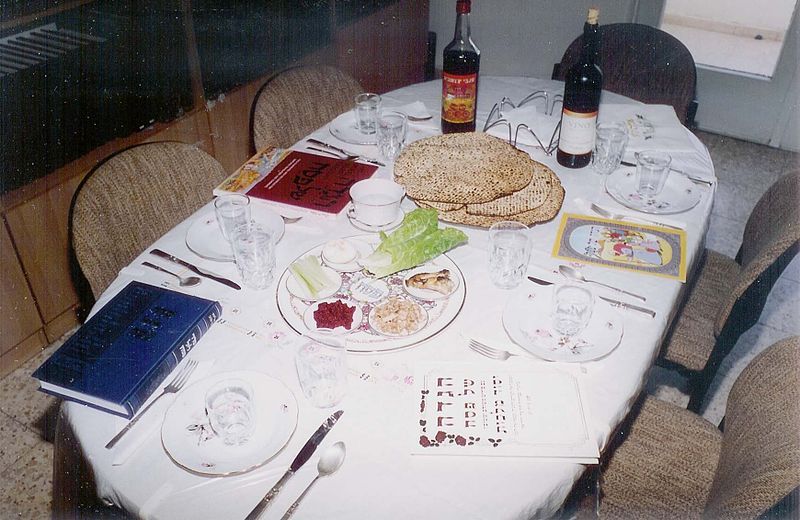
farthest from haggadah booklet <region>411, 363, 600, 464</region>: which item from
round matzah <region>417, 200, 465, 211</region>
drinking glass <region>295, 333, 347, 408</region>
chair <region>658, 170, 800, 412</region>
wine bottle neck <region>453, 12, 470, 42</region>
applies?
wine bottle neck <region>453, 12, 470, 42</region>

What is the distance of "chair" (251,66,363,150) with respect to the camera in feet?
6.34

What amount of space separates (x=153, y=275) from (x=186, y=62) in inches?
57.0

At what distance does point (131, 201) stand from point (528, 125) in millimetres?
1052

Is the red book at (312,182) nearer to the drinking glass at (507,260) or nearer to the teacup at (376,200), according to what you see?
the teacup at (376,200)

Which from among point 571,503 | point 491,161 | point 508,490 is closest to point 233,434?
point 508,490

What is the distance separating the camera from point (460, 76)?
1.61 m

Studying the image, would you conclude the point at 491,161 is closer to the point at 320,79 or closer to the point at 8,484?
the point at 320,79

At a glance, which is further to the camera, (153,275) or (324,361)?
(153,275)

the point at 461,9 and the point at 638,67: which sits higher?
the point at 461,9

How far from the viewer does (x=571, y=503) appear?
1.04 m

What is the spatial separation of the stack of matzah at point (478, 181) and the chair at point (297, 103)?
1.73 feet

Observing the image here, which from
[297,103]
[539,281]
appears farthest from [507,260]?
[297,103]

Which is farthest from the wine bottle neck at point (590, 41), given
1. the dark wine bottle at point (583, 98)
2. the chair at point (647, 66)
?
the chair at point (647, 66)

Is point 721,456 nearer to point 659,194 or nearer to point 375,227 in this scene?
point 659,194
